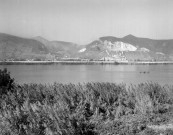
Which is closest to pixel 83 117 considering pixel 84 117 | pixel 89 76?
pixel 84 117

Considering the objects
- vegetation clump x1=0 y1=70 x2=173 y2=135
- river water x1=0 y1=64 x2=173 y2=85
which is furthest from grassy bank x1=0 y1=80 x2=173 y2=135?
river water x1=0 y1=64 x2=173 y2=85

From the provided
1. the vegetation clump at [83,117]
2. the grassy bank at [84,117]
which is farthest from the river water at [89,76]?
the grassy bank at [84,117]

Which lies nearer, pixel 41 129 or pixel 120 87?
pixel 41 129

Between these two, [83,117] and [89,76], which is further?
[89,76]

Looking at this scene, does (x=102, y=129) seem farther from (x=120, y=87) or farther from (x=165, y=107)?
(x=120, y=87)

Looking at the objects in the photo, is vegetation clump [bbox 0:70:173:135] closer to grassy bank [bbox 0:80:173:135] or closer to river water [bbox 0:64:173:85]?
grassy bank [bbox 0:80:173:135]

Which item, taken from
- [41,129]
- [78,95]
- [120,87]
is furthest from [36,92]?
[41,129]

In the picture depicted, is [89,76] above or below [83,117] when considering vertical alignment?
below

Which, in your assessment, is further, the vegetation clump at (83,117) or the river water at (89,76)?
the river water at (89,76)

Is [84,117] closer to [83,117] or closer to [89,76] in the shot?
[83,117]

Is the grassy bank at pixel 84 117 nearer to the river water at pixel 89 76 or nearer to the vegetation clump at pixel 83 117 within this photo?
the vegetation clump at pixel 83 117

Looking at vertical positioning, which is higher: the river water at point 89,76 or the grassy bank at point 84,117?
the grassy bank at point 84,117
